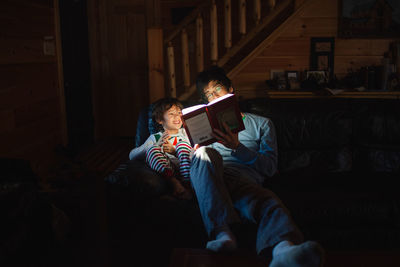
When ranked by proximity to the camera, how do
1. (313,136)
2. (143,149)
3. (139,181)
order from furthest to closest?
(313,136)
(143,149)
(139,181)

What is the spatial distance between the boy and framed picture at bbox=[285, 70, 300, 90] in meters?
1.67

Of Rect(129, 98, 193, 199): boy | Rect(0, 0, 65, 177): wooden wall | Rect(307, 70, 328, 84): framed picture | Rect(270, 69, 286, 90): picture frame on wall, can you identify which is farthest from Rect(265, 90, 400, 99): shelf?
Rect(0, 0, 65, 177): wooden wall

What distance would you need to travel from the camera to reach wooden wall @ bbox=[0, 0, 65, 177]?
2.96 metres

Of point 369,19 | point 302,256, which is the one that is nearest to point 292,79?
point 369,19

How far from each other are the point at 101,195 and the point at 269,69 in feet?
6.57

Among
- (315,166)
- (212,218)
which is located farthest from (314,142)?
(212,218)

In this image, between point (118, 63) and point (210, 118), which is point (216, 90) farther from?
point (118, 63)

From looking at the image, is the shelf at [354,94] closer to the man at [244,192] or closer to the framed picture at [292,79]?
the framed picture at [292,79]

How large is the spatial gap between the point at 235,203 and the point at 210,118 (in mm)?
454

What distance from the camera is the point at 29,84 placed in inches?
132

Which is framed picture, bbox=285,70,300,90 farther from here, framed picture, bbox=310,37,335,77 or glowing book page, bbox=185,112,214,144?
glowing book page, bbox=185,112,214,144

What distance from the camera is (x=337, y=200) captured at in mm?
2006

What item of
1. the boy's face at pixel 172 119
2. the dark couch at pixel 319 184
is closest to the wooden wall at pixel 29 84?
the dark couch at pixel 319 184

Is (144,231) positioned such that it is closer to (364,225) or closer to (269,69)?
(364,225)
